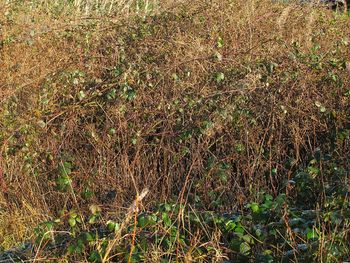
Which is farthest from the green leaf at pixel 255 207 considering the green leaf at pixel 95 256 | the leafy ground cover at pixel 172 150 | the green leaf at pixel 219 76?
the green leaf at pixel 219 76

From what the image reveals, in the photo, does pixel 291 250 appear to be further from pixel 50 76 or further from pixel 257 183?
pixel 50 76

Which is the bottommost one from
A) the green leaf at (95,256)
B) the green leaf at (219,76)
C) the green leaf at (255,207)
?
the green leaf at (95,256)

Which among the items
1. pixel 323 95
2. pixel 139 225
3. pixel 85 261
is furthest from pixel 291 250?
pixel 323 95

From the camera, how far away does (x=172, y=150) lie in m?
5.04

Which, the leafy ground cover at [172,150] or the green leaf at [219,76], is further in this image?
the green leaf at [219,76]

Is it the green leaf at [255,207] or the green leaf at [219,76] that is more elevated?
the green leaf at [219,76]

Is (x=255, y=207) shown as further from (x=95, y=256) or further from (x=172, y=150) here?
(x=172, y=150)

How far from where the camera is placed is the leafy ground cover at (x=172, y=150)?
3682 mm

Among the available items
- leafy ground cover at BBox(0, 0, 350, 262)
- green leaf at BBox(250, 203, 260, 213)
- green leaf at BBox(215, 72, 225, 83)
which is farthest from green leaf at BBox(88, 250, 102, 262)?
green leaf at BBox(215, 72, 225, 83)

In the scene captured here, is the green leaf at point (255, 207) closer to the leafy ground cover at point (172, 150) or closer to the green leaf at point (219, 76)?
the leafy ground cover at point (172, 150)

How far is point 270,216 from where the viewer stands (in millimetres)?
3857

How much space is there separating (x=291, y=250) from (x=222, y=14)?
4265 mm

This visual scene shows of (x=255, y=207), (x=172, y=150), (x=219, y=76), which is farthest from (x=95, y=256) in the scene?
(x=219, y=76)

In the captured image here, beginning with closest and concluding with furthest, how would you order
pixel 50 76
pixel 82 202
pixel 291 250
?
pixel 291 250, pixel 82 202, pixel 50 76
